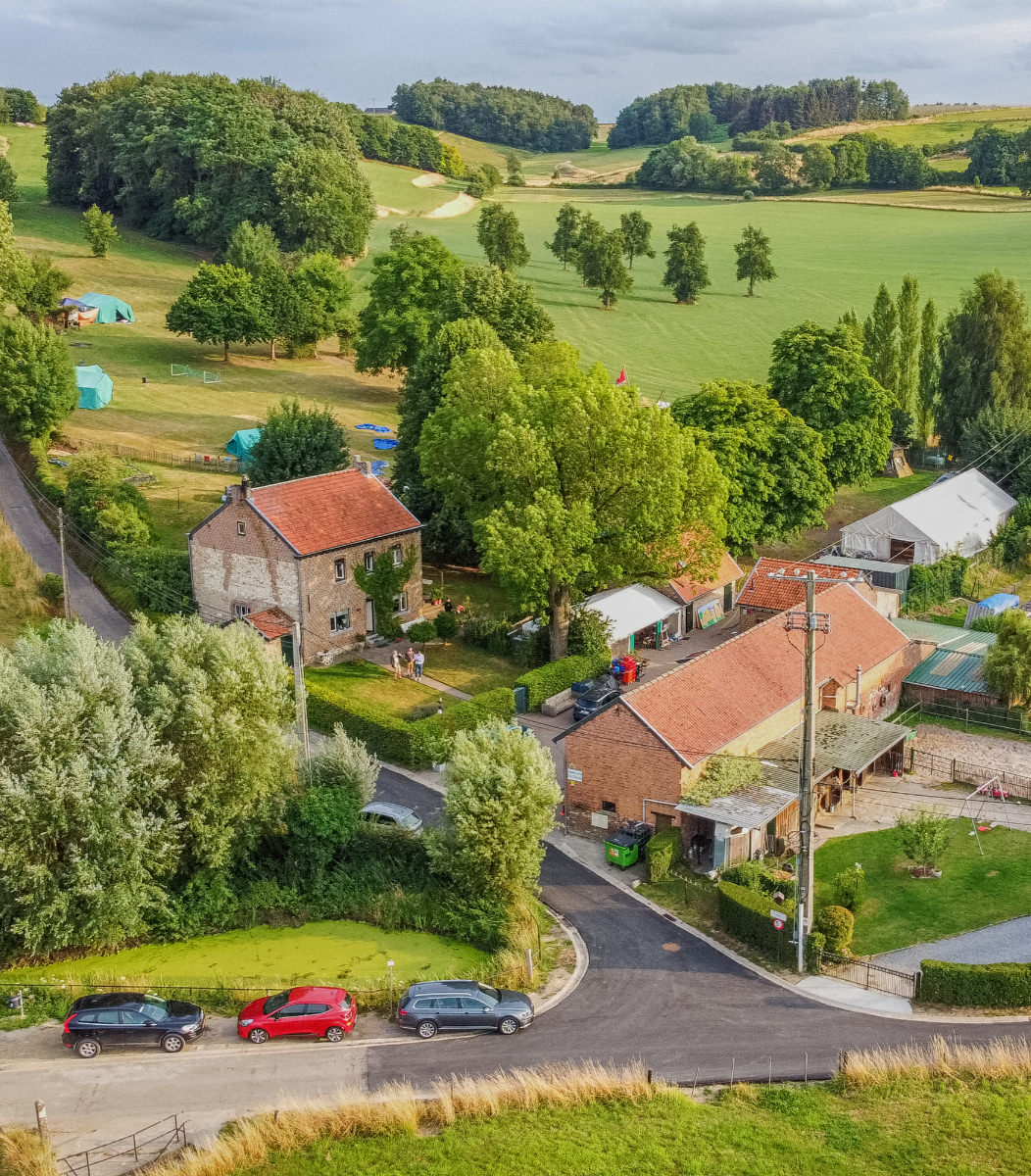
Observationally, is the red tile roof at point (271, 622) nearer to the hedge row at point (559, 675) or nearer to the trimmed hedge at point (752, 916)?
the hedge row at point (559, 675)

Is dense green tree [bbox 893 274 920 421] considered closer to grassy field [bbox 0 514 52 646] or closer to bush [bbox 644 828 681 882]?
bush [bbox 644 828 681 882]

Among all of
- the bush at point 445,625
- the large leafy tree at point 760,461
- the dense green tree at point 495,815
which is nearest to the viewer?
the dense green tree at point 495,815

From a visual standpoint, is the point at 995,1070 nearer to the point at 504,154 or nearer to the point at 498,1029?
the point at 498,1029

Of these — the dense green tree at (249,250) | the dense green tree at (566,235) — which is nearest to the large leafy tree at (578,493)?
the dense green tree at (249,250)

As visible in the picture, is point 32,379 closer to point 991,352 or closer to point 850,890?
point 850,890

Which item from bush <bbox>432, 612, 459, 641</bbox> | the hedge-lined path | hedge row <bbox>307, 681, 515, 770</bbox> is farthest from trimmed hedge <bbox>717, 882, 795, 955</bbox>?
bush <bbox>432, 612, 459, 641</bbox>

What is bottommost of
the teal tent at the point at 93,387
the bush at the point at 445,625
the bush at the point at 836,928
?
the bush at the point at 836,928
